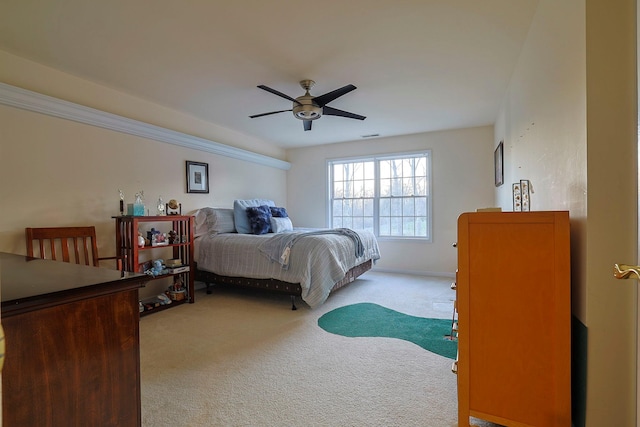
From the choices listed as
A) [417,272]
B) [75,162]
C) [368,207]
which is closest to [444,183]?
[368,207]

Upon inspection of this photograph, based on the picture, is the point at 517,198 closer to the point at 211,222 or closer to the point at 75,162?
the point at 211,222

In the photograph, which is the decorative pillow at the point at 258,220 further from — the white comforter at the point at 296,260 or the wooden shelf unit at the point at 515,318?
the wooden shelf unit at the point at 515,318

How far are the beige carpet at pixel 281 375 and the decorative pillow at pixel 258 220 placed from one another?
1366 mm

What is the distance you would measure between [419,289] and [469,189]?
1.86 m

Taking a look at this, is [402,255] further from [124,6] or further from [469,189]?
[124,6]

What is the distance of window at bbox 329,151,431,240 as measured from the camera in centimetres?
535

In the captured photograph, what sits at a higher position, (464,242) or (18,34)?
(18,34)

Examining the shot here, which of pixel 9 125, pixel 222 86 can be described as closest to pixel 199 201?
pixel 222 86

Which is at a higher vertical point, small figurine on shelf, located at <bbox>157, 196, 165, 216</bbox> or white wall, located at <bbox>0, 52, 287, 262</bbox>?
white wall, located at <bbox>0, 52, 287, 262</bbox>

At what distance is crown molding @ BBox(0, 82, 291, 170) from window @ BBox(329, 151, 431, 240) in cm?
212

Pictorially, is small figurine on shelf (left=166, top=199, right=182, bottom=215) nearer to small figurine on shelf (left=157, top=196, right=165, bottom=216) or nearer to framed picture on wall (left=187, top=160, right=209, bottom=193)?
small figurine on shelf (left=157, top=196, right=165, bottom=216)

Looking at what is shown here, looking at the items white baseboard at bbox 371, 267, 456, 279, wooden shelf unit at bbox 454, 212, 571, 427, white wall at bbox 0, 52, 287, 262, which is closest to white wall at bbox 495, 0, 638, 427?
wooden shelf unit at bbox 454, 212, 571, 427

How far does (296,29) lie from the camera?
7.51ft

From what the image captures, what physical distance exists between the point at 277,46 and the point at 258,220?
2496 mm
